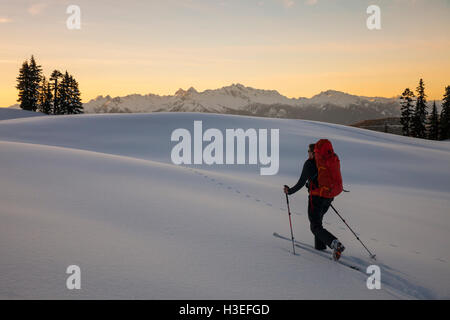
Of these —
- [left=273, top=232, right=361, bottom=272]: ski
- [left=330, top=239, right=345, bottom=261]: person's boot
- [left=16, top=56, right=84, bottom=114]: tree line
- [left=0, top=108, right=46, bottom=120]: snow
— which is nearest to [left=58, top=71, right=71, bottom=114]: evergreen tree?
[left=16, top=56, right=84, bottom=114]: tree line

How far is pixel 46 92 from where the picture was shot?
64.5 meters

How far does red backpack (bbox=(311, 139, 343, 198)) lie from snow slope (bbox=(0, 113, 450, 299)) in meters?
1.27

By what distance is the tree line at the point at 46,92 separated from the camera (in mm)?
60188

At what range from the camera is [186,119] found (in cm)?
3038

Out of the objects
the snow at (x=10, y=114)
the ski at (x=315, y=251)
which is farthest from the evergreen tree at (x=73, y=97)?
the ski at (x=315, y=251)

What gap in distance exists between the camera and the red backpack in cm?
524

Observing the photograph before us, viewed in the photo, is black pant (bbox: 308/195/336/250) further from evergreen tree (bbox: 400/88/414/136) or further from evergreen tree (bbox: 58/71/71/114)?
evergreen tree (bbox: 58/71/71/114)

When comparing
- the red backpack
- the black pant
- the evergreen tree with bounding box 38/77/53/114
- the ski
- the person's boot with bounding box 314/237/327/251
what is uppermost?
the evergreen tree with bounding box 38/77/53/114

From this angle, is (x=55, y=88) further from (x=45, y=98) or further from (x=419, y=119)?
(x=419, y=119)

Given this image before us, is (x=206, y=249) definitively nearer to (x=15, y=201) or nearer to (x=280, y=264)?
(x=280, y=264)

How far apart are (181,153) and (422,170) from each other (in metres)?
15.7

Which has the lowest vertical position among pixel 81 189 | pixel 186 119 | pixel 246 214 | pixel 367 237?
pixel 367 237

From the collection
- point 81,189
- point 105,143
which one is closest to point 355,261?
point 81,189
